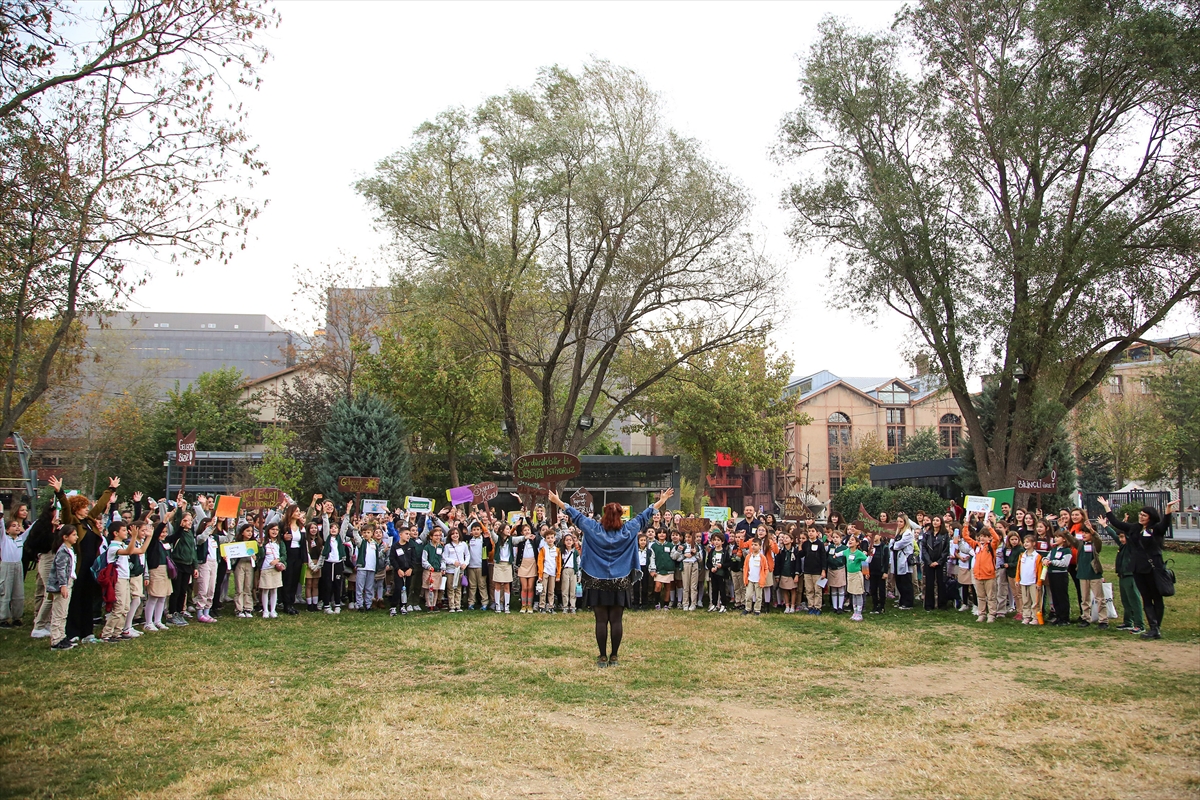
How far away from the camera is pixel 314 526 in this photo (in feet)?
49.3

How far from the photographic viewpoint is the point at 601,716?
7.10m

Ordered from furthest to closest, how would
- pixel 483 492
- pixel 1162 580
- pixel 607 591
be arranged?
pixel 483 492 < pixel 1162 580 < pixel 607 591

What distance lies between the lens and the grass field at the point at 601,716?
536 cm

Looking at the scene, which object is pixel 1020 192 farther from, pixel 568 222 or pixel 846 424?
pixel 846 424

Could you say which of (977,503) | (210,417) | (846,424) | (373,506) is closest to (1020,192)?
(977,503)

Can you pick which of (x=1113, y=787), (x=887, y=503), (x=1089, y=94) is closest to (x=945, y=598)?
(x=1113, y=787)

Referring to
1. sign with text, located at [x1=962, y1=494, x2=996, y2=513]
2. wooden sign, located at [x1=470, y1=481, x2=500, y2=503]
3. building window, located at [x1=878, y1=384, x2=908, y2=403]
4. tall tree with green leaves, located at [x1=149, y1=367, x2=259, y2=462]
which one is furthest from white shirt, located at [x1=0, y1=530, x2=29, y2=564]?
building window, located at [x1=878, y1=384, x2=908, y2=403]

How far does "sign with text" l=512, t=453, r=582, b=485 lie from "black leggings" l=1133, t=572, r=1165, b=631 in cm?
947

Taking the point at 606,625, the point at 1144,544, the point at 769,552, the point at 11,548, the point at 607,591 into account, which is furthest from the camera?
the point at 769,552

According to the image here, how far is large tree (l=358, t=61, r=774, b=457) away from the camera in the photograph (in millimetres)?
24250

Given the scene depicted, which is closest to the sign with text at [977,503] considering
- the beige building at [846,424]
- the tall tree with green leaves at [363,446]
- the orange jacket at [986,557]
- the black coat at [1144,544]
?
the orange jacket at [986,557]

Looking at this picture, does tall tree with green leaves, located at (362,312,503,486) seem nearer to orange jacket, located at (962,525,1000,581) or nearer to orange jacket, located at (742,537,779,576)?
orange jacket, located at (742,537,779,576)

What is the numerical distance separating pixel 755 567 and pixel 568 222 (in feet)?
45.5

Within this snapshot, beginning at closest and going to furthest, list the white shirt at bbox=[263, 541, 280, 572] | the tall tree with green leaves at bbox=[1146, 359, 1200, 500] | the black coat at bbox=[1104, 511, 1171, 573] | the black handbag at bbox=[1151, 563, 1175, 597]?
the black handbag at bbox=[1151, 563, 1175, 597] → the black coat at bbox=[1104, 511, 1171, 573] → the white shirt at bbox=[263, 541, 280, 572] → the tall tree with green leaves at bbox=[1146, 359, 1200, 500]
